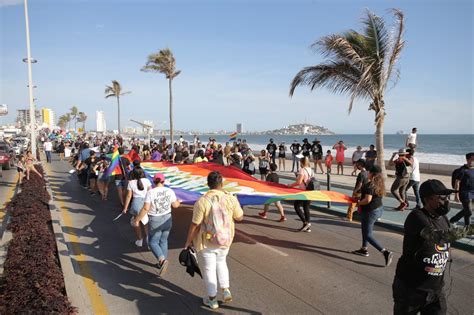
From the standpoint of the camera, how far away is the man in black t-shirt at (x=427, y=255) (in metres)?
2.96

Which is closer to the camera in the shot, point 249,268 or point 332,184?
point 249,268

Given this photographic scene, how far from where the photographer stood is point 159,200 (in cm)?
569

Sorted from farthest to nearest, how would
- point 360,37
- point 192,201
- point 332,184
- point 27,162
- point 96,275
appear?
point 332,184
point 27,162
point 360,37
point 192,201
point 96,275

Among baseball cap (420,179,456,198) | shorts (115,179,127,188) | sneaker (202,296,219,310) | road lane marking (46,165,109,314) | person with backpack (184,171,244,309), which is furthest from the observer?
shorts (115,179,127,188)

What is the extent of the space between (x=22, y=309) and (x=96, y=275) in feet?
6.22

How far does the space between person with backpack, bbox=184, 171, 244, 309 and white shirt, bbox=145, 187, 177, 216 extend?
133 centimetres

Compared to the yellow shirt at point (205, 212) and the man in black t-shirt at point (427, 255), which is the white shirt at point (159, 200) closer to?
the yellow shirt at point (205, 212)

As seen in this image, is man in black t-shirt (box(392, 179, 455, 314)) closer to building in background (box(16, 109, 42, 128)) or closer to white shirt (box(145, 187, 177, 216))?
white shirt (box(145, 187, 177, 216))

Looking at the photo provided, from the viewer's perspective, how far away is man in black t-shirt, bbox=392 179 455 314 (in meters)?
2.96

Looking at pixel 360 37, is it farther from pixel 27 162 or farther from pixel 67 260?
pixel 27 162

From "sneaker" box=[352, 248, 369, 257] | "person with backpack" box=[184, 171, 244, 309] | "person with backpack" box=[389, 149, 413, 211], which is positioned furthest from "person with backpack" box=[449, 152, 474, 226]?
"person with backpack" box=[184, 171, 244, 309]

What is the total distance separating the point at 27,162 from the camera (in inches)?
533

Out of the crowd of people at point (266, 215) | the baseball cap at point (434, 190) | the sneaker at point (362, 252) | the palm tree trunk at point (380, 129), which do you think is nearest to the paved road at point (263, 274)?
the sneaker at point (362, 252)

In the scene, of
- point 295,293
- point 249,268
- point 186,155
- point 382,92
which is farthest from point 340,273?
point 186,155
